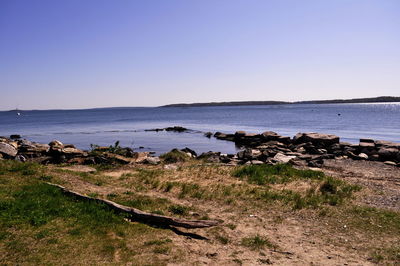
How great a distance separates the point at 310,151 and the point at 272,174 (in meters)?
15.1

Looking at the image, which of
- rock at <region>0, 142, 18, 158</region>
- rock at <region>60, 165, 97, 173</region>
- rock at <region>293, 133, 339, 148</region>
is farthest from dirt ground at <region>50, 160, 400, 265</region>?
rock at <region>293, 133, 339, 148</region>

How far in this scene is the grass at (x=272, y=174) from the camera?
15109 mm

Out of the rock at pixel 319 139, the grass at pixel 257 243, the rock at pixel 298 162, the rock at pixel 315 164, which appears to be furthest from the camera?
the rock at pixel 319 139

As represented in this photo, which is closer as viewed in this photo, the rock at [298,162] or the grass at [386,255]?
the grass at [386,255]

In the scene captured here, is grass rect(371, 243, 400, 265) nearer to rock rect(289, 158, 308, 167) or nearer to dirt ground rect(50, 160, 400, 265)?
dirt ground rect(50, 160, 400, 265)

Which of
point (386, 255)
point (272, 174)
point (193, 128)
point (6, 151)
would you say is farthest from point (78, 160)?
point (193, 128)

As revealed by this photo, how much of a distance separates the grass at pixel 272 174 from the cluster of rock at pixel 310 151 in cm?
397

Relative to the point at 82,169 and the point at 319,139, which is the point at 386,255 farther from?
the point at 319,139

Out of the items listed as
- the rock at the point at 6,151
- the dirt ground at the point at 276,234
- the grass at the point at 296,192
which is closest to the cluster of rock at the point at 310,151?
the grass at the point at 296,192

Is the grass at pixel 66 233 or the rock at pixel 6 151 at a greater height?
the rock at pixel 6 151

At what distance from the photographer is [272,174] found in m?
16.4

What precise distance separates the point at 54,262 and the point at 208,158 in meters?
17.8

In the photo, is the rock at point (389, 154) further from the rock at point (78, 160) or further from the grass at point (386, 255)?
the rock at point (78, 160)

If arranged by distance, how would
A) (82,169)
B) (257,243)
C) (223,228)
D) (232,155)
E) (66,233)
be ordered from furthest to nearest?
(232,155) → (82,169) → (223,228) → (66,233) → (257,243)
